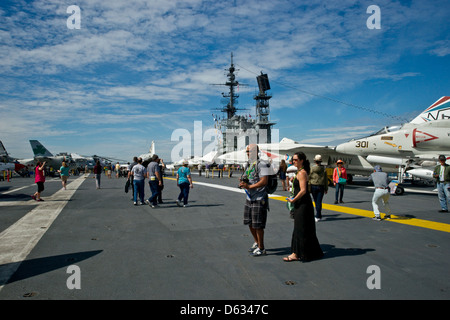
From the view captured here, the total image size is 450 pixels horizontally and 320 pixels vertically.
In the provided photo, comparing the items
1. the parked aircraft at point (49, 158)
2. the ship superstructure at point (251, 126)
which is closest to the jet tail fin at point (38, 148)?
the parked aircraft at point (49, 158)

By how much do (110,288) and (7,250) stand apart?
2806mm

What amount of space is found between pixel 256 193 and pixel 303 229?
98 centimetres

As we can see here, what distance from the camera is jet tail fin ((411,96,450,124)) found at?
53.4 feet

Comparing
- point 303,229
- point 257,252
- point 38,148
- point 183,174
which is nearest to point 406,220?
point 303,229

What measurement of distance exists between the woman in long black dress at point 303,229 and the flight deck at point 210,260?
5.8 inches

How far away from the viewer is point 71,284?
3482 mm

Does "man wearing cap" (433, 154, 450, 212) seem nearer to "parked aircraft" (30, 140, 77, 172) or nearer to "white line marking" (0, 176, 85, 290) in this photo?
"white line marking" (0, 176, 85, 290)

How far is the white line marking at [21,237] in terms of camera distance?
408 cm

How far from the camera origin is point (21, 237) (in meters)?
5.67

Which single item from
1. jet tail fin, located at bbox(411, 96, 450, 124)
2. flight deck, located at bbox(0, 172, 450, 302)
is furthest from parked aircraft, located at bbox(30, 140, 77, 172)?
jet tail fin, located at bbox(411, 96, 450, 124)

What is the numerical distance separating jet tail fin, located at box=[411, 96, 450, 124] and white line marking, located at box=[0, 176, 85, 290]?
66.6 feet

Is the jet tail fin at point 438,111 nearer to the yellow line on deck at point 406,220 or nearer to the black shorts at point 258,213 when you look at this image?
the yellow line on deck at point 406,220
